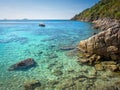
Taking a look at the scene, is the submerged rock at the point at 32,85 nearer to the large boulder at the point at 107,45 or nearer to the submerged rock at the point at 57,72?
the submerged rock at the point at 57,72

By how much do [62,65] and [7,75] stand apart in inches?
228

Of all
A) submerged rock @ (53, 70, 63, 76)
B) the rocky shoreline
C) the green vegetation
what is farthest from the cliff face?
the green vegetation

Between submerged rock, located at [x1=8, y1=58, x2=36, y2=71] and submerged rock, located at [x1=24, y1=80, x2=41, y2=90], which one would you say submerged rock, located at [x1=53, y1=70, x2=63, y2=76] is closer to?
submerged rock, located at [x1=24, y1=80, x2=41, y2=90]

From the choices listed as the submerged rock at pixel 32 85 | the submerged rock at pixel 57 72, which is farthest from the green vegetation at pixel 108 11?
the submerged rock at pixel 32 85

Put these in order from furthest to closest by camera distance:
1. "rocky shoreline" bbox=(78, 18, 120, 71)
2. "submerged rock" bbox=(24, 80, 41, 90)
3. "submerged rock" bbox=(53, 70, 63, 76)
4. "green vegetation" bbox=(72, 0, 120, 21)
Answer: "green vegetation" bbox=(72, 0, 120, 21), "rocky shoreline" bbox=(78, 18, 120, 71), "submerged rock" bbox=(53, 70, 63, 76), "submerged rock" bbox=(24, 80, 41, 90)

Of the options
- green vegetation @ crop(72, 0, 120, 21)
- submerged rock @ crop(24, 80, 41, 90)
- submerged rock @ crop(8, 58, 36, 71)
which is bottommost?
submerged rock @ crop(24, 80, 41, 90)

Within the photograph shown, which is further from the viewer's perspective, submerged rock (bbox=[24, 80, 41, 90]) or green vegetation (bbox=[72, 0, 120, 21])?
green vegetation (bbox=[72, 0, 120, 21])

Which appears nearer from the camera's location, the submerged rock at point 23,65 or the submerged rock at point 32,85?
the submerged rock at point 32,85

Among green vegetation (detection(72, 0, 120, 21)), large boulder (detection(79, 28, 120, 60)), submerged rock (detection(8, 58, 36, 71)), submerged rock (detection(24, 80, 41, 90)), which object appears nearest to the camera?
submerged rock (detection(24, 80, 41, 90))

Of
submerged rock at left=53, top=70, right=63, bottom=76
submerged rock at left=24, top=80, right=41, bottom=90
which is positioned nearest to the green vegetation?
submerged rock at left=53, top=70, right=63, bottom=76

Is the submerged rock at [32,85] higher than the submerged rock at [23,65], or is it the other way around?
the submerged rock at [23,65]

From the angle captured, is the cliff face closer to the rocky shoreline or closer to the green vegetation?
the rocky shoreline

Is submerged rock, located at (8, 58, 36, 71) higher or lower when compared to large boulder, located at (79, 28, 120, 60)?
lower

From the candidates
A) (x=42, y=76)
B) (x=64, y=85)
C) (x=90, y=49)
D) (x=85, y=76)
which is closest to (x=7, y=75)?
(x=42, y=76)
